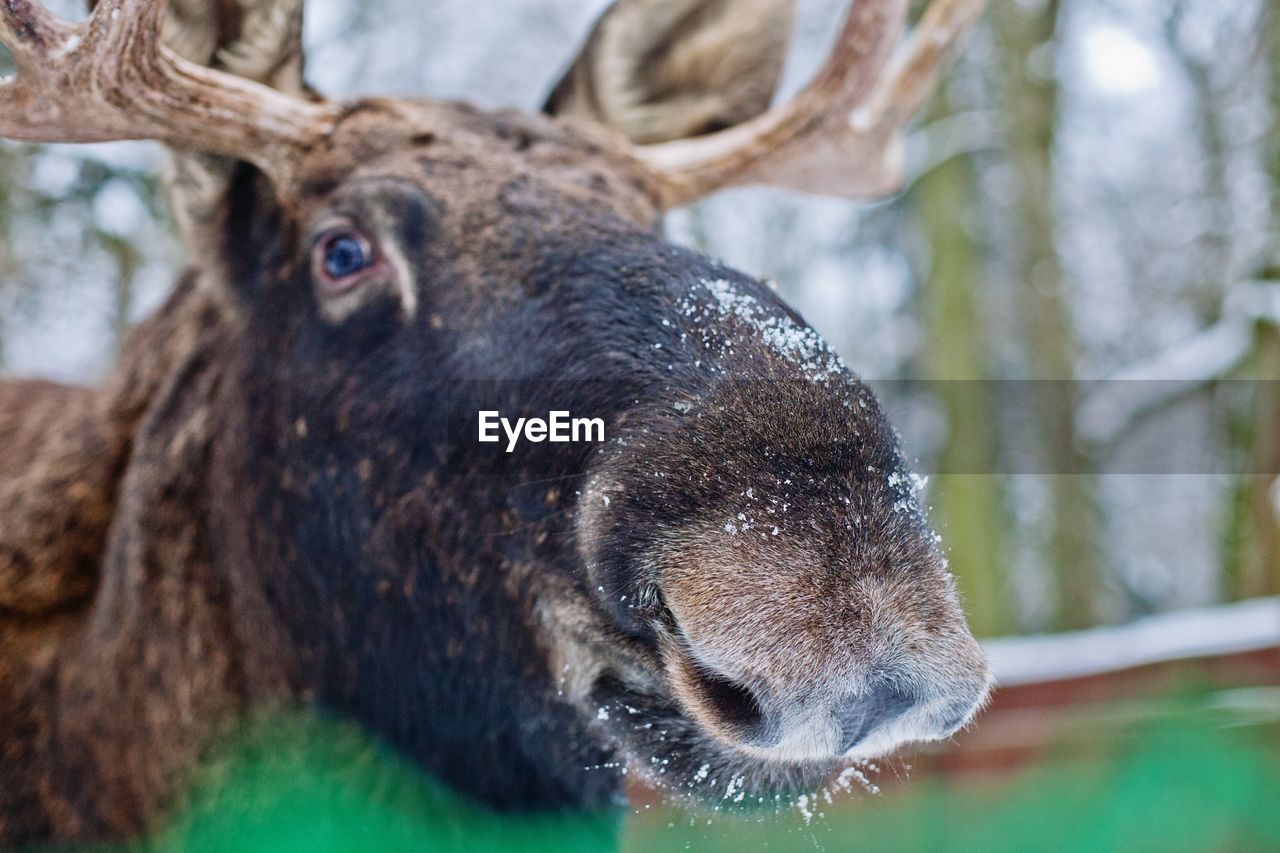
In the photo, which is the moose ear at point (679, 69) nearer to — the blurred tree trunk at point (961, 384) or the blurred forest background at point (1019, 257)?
the blurred forest background at point (1019, 257)

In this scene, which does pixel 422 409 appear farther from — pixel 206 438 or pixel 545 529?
pixel 206 438

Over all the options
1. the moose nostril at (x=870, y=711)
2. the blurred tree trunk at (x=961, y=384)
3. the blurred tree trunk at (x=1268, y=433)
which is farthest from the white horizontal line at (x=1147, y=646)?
the moose nostril at (x=870, y=711)

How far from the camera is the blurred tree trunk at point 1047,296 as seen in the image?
29.2ft

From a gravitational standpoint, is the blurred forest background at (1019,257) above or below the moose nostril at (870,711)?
above

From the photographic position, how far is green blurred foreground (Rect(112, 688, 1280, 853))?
210 centimetres

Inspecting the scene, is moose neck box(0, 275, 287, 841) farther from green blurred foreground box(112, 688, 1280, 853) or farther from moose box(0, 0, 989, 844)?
green blurred foreground box(112, 688, 1280, 853)

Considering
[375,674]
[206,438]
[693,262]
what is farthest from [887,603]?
[206,438]

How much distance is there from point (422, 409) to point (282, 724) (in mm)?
736

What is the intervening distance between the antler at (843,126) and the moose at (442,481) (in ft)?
0.05

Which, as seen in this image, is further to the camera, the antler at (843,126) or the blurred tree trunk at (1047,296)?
the blurred tree trunk at (1047,296)

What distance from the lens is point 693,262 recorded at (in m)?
1.83

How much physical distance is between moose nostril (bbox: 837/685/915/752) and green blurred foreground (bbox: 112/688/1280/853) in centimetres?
41

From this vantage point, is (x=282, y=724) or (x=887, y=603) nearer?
(x=887, y=603)

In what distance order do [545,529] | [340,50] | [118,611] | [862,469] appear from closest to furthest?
[862,469], [545,529], [118,611], [340,50]
